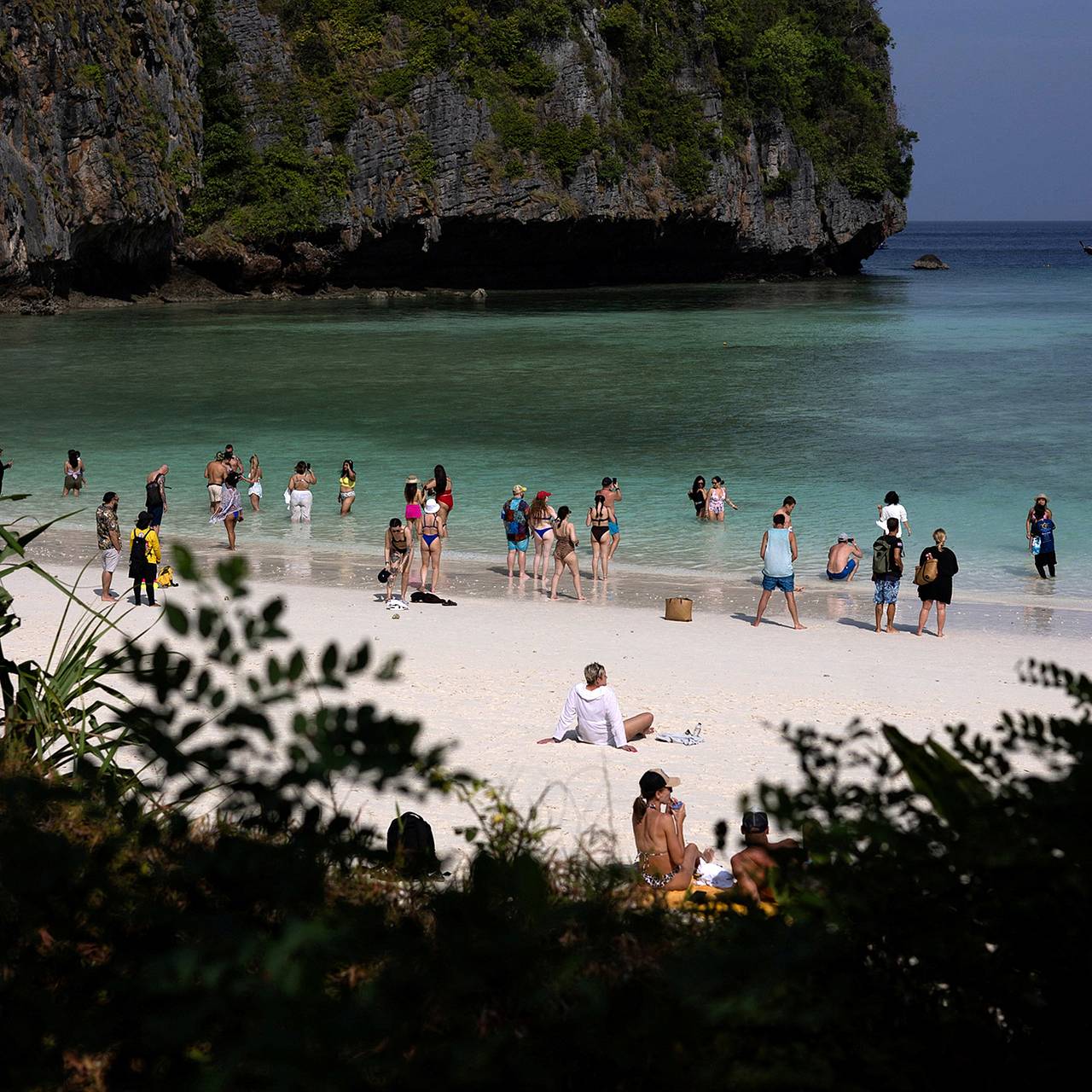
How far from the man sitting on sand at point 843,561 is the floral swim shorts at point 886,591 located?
3004 mm

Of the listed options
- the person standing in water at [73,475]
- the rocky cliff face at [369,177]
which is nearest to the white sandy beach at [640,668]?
the person standing in water at [73,475]

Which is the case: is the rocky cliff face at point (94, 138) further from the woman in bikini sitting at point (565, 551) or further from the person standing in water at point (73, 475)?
the woman in bikini sitting at point (565, 551)

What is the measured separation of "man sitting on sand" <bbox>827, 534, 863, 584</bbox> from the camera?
61.0 ft

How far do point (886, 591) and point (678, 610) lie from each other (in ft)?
8.20

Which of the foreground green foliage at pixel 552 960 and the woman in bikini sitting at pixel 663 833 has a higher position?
the foreground green foliage at pixel 552 960

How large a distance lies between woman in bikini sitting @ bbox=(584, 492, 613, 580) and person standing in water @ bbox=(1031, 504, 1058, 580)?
5964 millimetres

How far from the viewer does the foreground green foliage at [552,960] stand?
251 centimetres

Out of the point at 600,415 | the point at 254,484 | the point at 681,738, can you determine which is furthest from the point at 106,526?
the point at 600,415

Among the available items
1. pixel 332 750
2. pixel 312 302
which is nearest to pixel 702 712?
pixel 332 750

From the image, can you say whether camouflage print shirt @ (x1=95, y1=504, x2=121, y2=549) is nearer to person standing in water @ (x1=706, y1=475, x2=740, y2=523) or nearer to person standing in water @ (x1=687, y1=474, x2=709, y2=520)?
person standing in water @ (x1=687, y1=474, x2=709, y2=520)

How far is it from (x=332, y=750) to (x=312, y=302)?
70.6m

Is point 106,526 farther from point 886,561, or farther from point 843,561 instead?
point 843,561

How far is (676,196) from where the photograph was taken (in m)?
79.8

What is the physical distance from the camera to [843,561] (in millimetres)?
18594
